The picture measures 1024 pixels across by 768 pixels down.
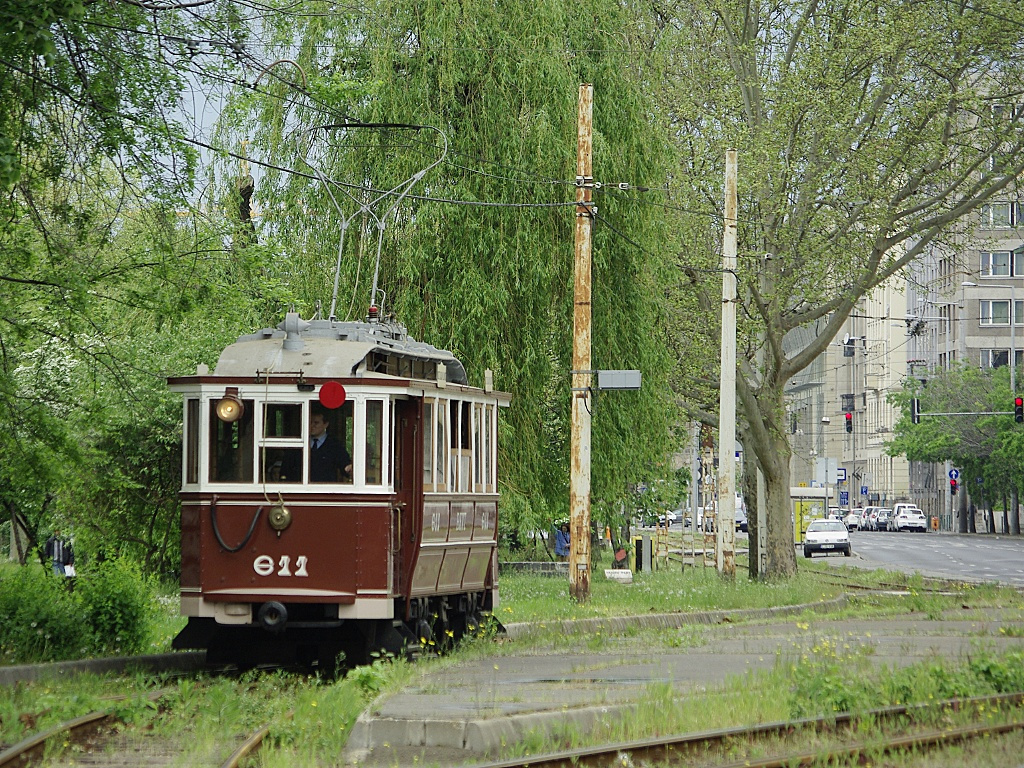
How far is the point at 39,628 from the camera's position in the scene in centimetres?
1551

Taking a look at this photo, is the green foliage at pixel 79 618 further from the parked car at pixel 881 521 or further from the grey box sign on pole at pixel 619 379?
the parked car at pixel 881 521

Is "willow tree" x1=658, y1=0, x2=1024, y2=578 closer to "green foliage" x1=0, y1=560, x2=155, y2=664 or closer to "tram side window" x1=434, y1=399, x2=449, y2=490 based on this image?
"tram side window" x1=434, y1=399, x2=449, y2=490

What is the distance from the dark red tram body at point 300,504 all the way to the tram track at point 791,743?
489 centimetres

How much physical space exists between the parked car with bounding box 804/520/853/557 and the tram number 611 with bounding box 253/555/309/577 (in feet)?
160

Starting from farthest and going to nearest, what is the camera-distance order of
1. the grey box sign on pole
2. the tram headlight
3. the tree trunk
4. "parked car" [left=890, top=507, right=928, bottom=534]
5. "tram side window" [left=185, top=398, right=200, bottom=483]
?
1. "parked car" [left=890, top=507, right=928, bottom=534]
2. the tree trunk
3. the grey box sign on pole
4. "tram side window" [left=185, top=398, right=200, bottom=483]
5. the tram headlight

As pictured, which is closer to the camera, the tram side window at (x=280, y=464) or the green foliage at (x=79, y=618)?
the tram side window at (x=280, y=464)

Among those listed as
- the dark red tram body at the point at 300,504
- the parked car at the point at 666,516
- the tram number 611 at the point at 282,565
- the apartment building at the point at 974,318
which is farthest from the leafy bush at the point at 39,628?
the apartment building at the point at 974,318

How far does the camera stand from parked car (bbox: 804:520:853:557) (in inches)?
2402

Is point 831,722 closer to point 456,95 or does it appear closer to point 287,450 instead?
point 287,450

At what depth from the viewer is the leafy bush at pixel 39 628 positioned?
1502cm

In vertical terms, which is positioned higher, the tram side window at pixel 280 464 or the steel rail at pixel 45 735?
the tram side window at pixel 280 464

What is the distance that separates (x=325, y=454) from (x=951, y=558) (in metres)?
44.6

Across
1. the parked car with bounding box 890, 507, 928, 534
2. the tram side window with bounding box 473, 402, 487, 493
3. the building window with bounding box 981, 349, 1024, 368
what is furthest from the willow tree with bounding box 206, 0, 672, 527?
the building window with bounding box 981, 349, 1024, 368

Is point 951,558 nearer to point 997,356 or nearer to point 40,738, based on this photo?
point 40,738
